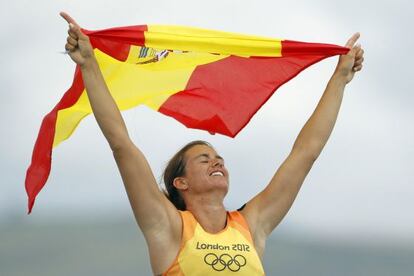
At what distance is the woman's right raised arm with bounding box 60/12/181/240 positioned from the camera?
523 cm

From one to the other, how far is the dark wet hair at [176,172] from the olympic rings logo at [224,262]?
2.10 feet

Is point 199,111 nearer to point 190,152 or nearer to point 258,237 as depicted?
point 190,152

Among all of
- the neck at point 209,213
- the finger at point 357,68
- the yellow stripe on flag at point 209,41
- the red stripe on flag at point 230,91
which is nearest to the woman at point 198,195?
the neck at point 209,213

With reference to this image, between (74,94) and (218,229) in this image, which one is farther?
(74,94)

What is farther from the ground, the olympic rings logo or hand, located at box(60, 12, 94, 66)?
hand, located at box(60, 12, 94, 66)

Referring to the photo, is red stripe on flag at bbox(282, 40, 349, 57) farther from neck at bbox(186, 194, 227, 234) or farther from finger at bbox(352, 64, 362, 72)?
neck at bbox(186, 194, 227, 234)

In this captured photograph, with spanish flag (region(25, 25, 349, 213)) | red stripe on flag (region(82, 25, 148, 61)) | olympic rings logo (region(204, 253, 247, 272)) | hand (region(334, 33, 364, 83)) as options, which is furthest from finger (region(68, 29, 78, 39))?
hand (region(334, 33, 364, 83))

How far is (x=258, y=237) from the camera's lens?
18.7 feet

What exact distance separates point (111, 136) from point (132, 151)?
0.49ft

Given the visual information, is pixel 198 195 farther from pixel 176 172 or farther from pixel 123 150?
pixel 123 150

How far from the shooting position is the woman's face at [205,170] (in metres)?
5.66

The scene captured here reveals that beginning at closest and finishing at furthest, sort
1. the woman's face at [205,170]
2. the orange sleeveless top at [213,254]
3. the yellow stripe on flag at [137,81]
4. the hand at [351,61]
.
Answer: the orange sleeveless top at [213,254]
the woman's face at [205,170]
the yellow stripe on flag at [137,81]
the hand at [351,61]

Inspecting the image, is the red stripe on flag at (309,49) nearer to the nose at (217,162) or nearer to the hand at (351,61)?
the hand at (351,61)

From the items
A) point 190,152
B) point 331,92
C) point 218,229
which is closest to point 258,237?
point 218,229
